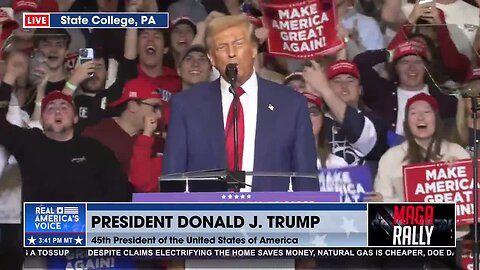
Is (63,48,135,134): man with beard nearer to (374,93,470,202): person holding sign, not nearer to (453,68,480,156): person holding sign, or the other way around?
(374,93,470,202): person holding sign

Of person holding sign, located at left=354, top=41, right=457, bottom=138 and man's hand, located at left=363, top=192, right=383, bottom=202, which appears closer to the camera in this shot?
man's hand, located at left=363, top=192, right=383, bottom=202

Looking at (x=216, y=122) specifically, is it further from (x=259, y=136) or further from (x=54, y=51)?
(x=54, y=51)

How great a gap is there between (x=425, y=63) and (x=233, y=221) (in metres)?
2.00

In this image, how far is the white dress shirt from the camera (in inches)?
347

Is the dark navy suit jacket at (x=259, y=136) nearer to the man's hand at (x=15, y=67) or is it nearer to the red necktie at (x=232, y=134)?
the red necktie at (x=232, y=134)

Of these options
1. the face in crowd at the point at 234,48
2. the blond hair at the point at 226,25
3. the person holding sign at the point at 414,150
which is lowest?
the person holding sign at the point at 414,150

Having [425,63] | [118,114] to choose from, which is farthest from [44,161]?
[425,63]

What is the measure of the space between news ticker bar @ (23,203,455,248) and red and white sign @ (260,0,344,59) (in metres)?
1.40

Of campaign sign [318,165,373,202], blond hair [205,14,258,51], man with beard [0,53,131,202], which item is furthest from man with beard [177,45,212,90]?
campaign sign [318,165,373,202]

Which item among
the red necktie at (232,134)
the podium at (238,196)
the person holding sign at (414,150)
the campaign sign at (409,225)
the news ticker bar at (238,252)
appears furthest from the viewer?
the person holding sign at (414,150)

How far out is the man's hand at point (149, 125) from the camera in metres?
9.22

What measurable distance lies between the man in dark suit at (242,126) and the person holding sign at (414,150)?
22.7 inches

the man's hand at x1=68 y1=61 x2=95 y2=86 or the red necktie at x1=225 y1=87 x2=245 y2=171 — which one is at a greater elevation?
the man's hand at x1=68 y1=61 x2=95 y2=86

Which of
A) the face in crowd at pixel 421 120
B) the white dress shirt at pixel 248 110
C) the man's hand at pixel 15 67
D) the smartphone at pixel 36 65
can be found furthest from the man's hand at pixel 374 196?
the man's hand at pixel 15 67
